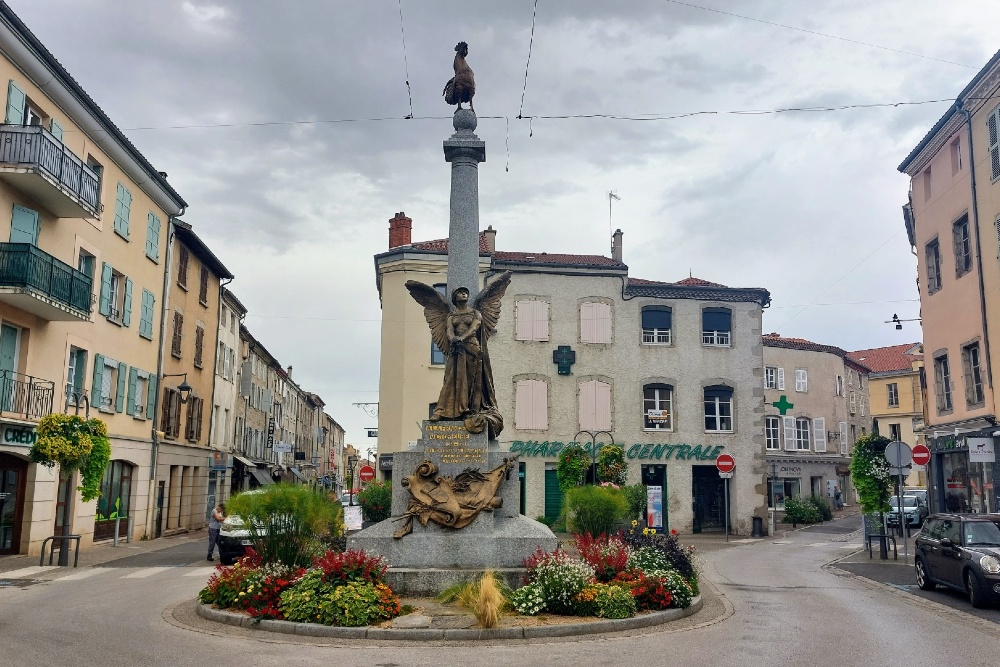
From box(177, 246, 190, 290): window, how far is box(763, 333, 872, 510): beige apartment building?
30.3m

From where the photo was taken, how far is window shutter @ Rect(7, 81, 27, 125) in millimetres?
19625

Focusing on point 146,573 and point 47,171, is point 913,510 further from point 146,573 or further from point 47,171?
point 47,171

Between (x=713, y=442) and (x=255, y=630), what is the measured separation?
2571 centimetres

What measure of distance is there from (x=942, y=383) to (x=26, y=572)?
25853 mm

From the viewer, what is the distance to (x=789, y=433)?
46094 millimetres

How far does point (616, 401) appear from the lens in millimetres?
33312

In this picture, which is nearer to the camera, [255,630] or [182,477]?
[255,630]

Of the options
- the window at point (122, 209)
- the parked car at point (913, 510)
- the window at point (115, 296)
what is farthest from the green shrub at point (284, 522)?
the parked car at point (913, 510)

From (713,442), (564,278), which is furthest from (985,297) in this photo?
(564,278)

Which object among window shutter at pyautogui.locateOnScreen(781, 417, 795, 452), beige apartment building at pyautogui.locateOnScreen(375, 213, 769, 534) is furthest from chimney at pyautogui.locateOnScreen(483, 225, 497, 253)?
window shutter at pyautogui.locateOnScreen(781, 417, 795, 452)

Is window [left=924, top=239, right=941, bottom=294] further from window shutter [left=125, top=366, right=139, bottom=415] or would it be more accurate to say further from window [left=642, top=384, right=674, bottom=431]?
window shutter [left=125, top=366, right=139, bottom=415]

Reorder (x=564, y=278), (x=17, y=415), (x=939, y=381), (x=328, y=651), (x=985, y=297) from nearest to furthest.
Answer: (x=328, y=651) < (x=17, y=415) < (x=985, y=297) < (x=939, y=381) < (x=564, y=278)

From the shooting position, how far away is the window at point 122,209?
86.3ft

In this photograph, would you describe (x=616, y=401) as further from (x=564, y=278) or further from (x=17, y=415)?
(x=17, y=415)
